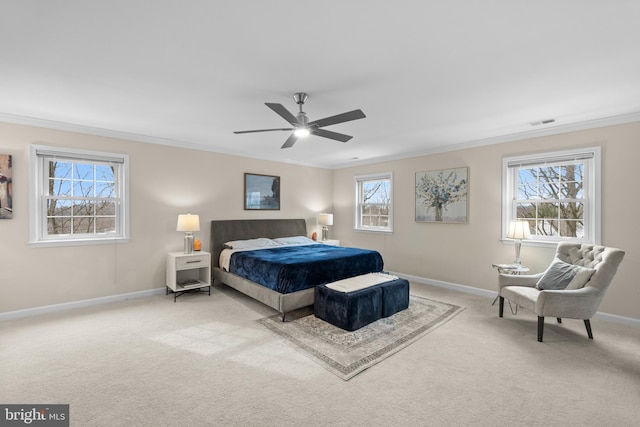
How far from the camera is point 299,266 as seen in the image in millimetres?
3686

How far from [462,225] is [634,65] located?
296 cm

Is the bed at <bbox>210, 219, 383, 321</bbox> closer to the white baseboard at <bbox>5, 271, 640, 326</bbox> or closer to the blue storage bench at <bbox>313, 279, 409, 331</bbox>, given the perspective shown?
the blue storage bench at <bbox>313, 279, 409, 331</bbox>

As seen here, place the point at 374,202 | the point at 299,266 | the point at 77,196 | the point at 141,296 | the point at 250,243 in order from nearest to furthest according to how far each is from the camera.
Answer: the point at 299,266 < the point at 77,196 < the point at 141,296 < the point at 250,243 < the point at 374,202

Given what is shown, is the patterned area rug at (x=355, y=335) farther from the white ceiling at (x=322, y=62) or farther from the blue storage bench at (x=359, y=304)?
the white ceiling at (x=322, y=62)

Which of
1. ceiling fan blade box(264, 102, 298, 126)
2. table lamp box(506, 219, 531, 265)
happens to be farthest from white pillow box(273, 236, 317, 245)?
table lamp box(506, 219, 531, 265)

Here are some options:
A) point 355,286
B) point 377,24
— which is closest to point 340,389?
point 355,286

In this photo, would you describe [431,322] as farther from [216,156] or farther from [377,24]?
[216,156]

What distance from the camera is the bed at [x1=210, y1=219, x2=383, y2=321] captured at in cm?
359

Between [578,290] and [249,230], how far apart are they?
4.88 metres

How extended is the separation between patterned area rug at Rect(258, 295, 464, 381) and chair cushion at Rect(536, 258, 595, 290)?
1.07 meters

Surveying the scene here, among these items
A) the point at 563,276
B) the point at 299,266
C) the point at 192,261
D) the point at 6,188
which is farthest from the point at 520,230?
the point at 6,188

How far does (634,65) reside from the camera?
90.4 inches

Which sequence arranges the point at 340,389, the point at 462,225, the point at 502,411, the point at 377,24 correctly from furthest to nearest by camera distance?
the point at 462,225 → the point at 340,389 → the point at 502,411 → the point at 377,24

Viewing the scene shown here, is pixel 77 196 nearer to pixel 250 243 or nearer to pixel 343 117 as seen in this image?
pixel 250 243
